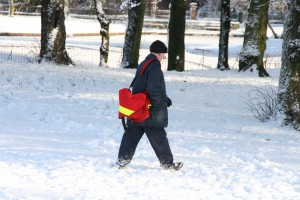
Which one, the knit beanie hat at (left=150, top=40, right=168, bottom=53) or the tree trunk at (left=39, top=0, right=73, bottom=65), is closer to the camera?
the knit beanie hat at (left=150, top=40, right=168, bottom=53)

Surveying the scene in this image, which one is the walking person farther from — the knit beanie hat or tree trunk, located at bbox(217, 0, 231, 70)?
tree trunk, located at bbox(217, 0, 231, 70)

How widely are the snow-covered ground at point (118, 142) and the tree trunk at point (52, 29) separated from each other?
99 centimetres

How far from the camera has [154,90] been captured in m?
6.43

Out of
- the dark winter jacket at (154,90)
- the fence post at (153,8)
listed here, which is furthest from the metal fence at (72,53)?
the fence post at (153,8)

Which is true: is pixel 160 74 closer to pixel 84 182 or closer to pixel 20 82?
pixel 84 182

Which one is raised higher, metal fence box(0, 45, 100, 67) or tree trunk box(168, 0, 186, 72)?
tree trunk box(168, 0, 186, 72)

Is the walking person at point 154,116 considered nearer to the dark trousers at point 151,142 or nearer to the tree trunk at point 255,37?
the dark trousers at point 151,142

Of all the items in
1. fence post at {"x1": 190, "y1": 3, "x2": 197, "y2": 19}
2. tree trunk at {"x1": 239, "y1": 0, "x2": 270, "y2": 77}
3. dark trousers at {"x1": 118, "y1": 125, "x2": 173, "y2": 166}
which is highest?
fence post at {"x1": 190, "y1": 3, "x2": 197, "y2": 19}

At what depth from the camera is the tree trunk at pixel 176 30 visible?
57.5 feet

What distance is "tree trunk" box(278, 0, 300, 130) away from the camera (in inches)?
384

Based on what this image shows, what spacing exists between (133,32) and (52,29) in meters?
2.89

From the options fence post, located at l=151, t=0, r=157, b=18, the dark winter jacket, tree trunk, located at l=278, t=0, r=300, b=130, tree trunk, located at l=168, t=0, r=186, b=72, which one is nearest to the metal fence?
tree trunk, located at l=168, t=0, r=186, b=72

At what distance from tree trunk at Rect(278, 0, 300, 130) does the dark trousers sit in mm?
3840

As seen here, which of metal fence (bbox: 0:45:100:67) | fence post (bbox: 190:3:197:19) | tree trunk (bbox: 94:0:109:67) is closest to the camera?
tree trunk (bbox: 94:0:109:67)
